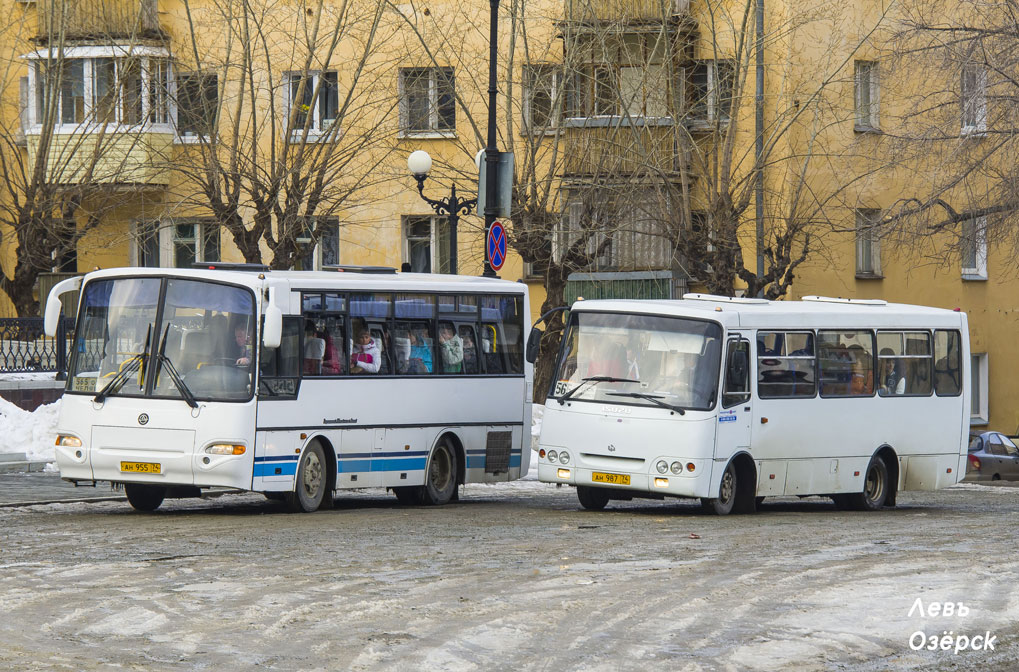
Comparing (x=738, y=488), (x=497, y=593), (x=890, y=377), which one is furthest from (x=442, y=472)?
(x=497, y=593)

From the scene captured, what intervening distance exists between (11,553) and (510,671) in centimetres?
668

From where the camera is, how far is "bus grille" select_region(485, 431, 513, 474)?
72.9ft

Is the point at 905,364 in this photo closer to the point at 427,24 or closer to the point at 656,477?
the point at 656,477

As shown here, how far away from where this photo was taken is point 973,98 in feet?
89.2

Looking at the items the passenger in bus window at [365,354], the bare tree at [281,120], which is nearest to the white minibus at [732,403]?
the passenger in bus window at [365,354]

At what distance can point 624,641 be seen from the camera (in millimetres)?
9961

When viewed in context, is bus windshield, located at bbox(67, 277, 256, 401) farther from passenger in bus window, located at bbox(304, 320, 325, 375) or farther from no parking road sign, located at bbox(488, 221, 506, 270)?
no parking road sign, located at bbox(488, 221, 506, 270)

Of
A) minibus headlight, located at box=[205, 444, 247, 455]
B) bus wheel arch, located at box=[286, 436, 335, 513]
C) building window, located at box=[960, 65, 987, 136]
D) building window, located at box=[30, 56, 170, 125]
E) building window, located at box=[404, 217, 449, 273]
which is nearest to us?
minibus headlight, located at box=[205, 444, 247, 455]

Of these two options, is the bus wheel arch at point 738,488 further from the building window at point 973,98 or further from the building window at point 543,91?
the building window at point 543,91

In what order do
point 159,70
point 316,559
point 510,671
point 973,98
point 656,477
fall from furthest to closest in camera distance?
1. point 159,70
2. point 973,98
3. point 656,477
4. point 316,559
5. point 510,671

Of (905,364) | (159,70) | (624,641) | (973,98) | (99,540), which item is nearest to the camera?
(624,641)

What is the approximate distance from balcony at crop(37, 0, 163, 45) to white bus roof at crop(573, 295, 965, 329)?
1954 centimetres

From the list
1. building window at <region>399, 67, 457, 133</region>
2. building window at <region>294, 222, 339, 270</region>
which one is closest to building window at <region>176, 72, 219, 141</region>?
building window at <region>294, 222, 339, 270</region>

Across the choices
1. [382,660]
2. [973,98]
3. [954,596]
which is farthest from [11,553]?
[973,98]
